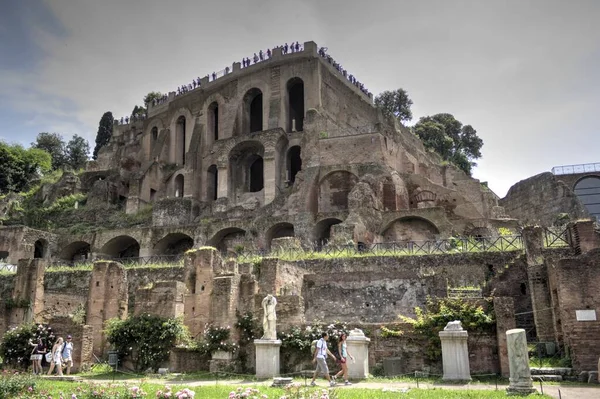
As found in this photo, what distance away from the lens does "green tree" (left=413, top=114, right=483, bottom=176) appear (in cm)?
6291

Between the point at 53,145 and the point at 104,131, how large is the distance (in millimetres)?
11839

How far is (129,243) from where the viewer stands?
1639 inches

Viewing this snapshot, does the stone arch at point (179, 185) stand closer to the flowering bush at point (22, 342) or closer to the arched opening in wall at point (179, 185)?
the arched opening in wall at point (179, 185)

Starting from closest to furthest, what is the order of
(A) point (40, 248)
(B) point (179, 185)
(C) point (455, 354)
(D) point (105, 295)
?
(C) point (455, 354) → (D) point (105, 295) → (A) point (40, 248) → (B) point (179, 185)

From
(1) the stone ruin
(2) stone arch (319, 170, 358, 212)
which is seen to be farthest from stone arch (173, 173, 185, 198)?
(2) stone arch (319, 170, 358, 212)

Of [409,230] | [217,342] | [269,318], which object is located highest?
[409,230]

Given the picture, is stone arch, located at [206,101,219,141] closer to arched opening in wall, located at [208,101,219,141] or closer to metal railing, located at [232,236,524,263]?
arched opening in wall, located at [208,101,219,141]

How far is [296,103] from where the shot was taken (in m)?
51.1

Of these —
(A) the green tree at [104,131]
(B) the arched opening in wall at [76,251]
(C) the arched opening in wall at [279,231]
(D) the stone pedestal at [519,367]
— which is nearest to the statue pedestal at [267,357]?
(D) the stone pedestal at [519,367]

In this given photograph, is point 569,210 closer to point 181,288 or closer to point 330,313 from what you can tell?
point 330,313

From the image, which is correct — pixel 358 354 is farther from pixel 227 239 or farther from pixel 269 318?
pixel 227 239

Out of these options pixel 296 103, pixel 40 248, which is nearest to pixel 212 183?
pixel 296 103

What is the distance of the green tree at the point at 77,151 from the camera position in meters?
80.4

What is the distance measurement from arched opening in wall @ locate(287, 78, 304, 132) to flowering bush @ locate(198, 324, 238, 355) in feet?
106
